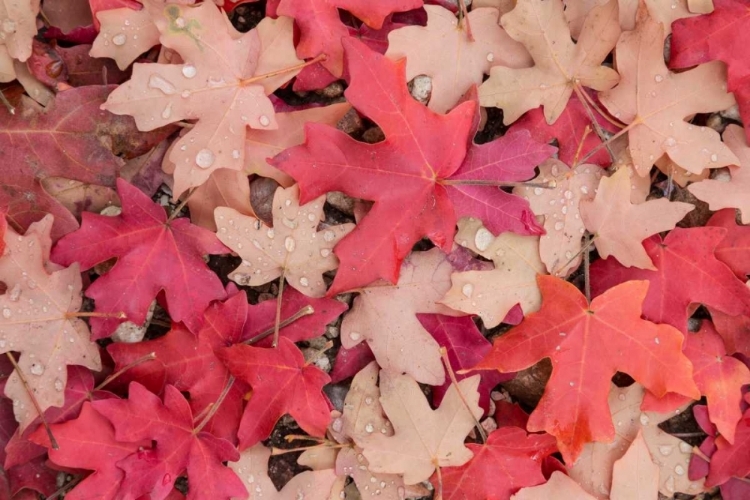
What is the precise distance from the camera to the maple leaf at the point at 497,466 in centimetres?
147

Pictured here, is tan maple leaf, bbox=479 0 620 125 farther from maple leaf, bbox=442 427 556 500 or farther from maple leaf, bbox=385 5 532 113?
maple leaf, bbox=442 427 556 500

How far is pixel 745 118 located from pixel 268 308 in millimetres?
1323

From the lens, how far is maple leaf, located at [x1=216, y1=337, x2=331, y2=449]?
1.39 metres

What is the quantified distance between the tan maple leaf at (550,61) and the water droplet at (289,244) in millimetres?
574

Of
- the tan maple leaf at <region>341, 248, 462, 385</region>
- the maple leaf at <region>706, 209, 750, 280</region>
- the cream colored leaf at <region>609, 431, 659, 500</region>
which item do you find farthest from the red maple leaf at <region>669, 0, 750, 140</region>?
the cream colored leaf at <region>609, 431, 659, 500</region>

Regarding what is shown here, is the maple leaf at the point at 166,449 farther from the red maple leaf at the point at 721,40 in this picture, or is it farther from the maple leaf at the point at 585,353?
the red maple leaf at the point at 721,40

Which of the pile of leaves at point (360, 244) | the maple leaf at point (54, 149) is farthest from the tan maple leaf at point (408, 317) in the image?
the maple leaf at point (54, 149)

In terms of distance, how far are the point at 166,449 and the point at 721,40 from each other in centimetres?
167

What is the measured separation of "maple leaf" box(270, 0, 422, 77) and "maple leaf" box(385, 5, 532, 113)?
55mm

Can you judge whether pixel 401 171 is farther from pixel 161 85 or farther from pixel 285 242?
pixel 161 85

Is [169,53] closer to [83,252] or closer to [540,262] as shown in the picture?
[83,252]

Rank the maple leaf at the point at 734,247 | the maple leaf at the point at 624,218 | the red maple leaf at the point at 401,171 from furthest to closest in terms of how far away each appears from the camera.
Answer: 1. the maple leaf at the point at 734,247
2. the maple leaf at the point at 624,218
3. the red maple leaf at the point at 401,171

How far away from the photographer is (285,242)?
1.44m

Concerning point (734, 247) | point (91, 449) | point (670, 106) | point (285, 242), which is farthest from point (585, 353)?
point (91, 449)
